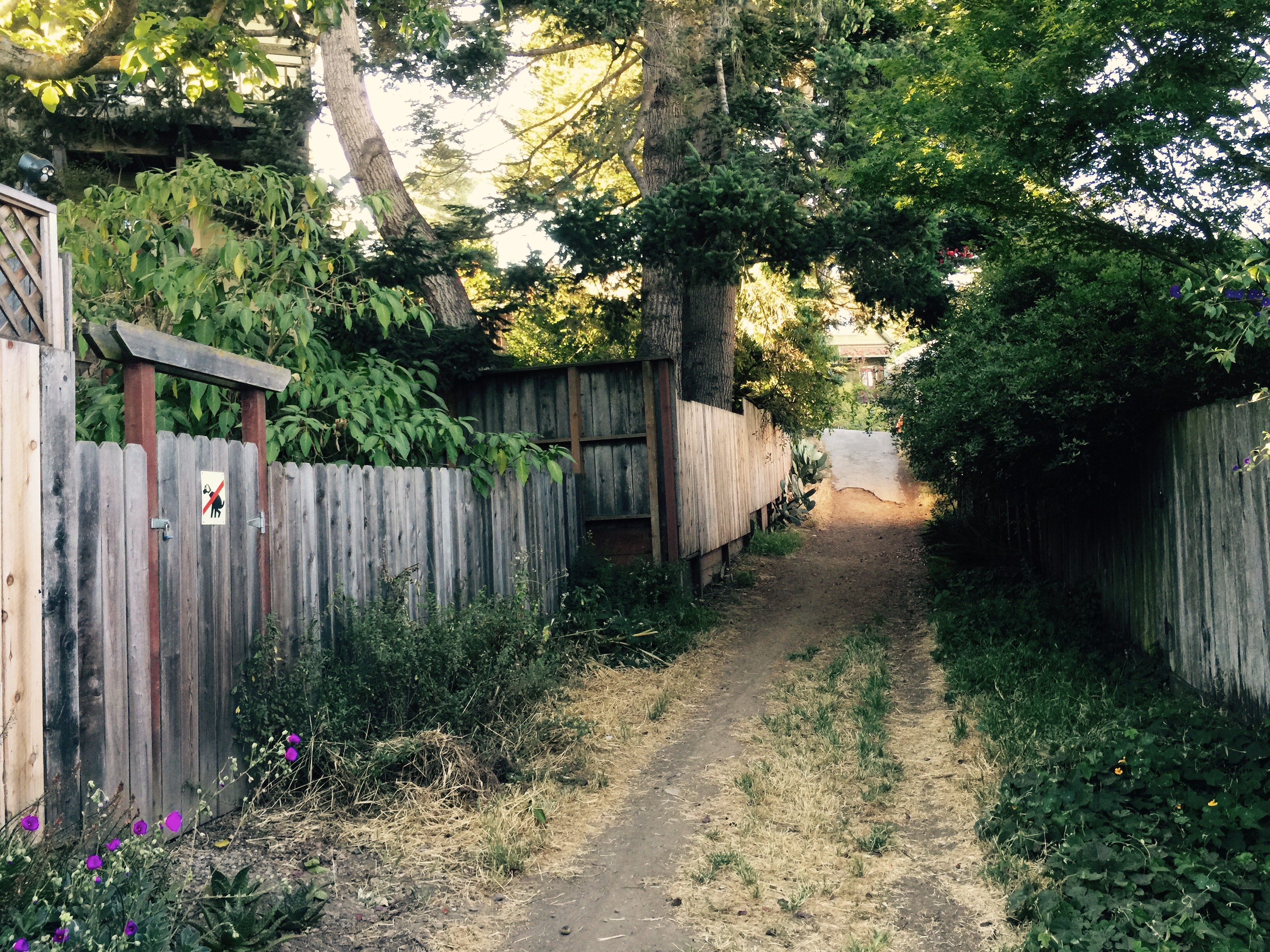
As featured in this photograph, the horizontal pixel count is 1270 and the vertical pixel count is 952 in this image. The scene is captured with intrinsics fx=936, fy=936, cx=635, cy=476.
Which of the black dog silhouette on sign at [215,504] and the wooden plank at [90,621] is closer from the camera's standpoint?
the wooden plank at [90,621]

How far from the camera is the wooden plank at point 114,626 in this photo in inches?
140

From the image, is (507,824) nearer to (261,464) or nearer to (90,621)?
(90,621)

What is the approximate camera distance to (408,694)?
5.01m

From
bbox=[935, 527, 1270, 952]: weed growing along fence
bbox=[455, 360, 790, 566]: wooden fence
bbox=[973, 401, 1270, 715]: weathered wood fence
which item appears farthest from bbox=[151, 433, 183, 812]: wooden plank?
bbox=[455, 360, 790, 566]: wooden fence

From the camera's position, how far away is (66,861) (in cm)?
306

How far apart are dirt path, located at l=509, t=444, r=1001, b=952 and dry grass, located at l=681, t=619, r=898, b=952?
0.04 metres

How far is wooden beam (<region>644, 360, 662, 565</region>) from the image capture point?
9.50 m

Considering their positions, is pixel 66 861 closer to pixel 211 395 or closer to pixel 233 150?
pixel 211 395

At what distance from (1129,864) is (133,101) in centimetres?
1243

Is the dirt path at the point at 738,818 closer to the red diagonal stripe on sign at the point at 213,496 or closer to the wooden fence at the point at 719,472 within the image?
the wooden fence at the point at 719,472

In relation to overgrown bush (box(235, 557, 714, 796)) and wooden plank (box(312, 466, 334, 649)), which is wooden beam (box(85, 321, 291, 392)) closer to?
wooden plank (box(312, 466, 334, 649))

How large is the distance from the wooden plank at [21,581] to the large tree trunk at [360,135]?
7.00m

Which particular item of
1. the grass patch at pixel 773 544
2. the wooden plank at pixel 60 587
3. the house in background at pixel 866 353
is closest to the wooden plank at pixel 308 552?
the wooden plank at pixel 60 587

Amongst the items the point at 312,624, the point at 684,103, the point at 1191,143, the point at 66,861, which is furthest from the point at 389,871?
the point at 684,103
